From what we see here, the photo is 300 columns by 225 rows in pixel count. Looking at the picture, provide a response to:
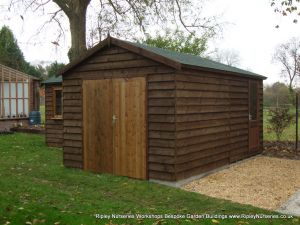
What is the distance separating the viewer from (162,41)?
3198cm

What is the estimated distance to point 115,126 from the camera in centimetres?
927

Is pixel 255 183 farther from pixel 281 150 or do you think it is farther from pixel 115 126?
pixel 281 150

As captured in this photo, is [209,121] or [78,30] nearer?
[209,121]

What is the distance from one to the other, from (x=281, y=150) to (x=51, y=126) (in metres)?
8.31

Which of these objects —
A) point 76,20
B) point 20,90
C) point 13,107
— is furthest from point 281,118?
point 20,90

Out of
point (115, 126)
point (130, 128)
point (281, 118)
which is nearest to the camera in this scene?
point (130, 128)

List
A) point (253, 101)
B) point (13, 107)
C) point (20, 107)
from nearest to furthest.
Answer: point (253, 101)
point (13, 107)
point (20, 107)

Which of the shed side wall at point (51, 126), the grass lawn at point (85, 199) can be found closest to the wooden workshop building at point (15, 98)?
the shed side wall at point (51, 126)

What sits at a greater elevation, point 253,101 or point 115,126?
point 253,101

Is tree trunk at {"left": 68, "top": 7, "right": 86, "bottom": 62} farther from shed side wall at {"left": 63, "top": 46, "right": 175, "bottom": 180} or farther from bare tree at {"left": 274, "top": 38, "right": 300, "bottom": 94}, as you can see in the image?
bare tree at {"left": 274, "top": 38, "right": 300, "bottom": 94}

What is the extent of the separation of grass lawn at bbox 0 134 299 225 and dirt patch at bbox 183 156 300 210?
57 cm

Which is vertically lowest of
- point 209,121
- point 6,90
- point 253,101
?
point 209,121

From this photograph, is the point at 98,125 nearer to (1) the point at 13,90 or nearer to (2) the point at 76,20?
(2) the point at 76,20

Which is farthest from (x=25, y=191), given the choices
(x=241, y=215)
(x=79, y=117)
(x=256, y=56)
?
(x=256, y=56)
